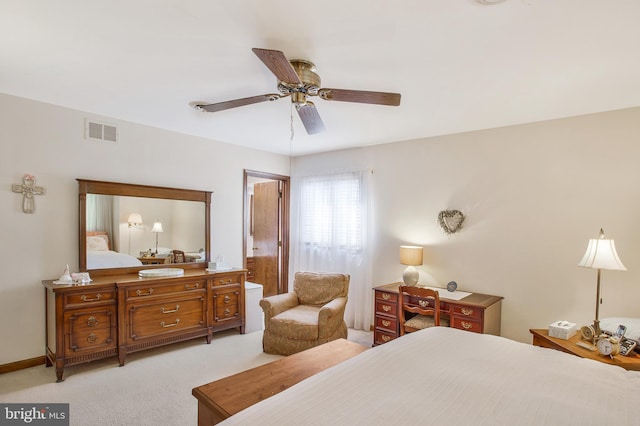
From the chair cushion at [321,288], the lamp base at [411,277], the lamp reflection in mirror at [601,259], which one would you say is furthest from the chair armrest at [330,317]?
the lamp reflection in mirror at [601,259]

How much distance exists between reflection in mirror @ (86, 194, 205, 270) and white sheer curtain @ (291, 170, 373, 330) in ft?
5.01

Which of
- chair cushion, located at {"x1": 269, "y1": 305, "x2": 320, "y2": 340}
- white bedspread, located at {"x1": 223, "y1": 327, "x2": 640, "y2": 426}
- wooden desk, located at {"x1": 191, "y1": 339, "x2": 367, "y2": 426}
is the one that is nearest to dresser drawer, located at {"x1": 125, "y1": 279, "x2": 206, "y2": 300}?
chair cushion, located at {"x1": 269, "y1": 305, "x2": 320, "y2": 340}

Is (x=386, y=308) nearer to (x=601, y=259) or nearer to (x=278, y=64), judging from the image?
(x=601, y=259)

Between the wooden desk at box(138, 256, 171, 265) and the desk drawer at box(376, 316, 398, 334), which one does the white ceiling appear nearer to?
the wooden desk at box(138, 256, 171, 265)

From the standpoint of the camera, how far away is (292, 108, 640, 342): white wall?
288cm

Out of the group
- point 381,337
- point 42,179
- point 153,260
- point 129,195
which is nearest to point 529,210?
point 381,337

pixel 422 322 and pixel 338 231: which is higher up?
pixel 338 231

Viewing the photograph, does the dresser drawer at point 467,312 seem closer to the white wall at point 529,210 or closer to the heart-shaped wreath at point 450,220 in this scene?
the white wall at point 529,210

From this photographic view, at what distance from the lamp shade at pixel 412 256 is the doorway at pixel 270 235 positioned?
2130 millimetres

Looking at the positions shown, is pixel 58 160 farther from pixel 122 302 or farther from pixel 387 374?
pixel 387 374

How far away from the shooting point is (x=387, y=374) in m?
1.49

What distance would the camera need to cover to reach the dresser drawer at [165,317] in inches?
128

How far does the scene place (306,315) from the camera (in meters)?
3.54

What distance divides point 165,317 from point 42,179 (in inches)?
69.7
